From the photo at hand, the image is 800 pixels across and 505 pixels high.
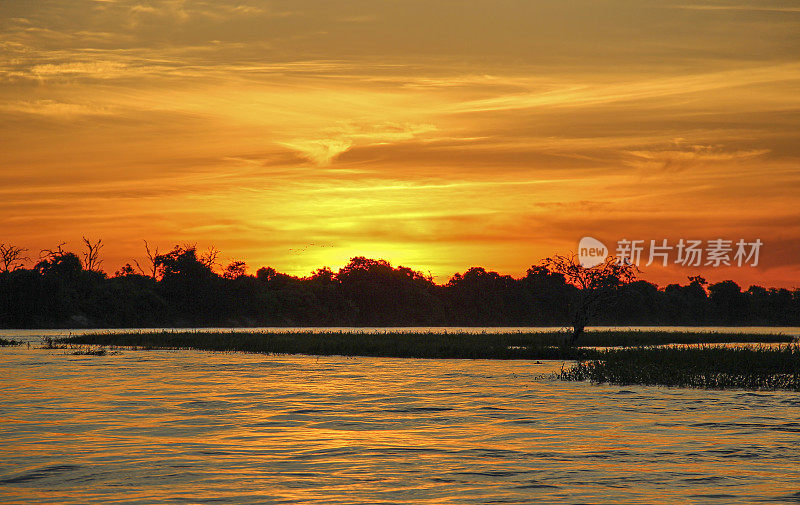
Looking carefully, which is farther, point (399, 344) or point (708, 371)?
point (399, 344)

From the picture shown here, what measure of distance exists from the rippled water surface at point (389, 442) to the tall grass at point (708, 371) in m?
2.13

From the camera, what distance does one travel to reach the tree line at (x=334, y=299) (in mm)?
116875

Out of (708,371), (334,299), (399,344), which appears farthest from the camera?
(334,299)

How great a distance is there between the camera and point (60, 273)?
117625mm

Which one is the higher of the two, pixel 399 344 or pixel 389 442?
pixel 399 344

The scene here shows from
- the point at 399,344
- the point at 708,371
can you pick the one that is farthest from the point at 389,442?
the point at 399,344

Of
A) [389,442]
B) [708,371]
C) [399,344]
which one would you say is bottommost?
[389,442]

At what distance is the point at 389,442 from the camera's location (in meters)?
21.2

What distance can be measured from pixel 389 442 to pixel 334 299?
433 feet

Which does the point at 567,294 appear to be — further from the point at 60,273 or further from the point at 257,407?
the point at 257,407

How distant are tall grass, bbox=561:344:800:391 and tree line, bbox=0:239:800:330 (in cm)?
5668

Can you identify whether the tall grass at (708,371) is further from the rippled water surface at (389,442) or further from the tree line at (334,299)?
the tree line at (334,299)

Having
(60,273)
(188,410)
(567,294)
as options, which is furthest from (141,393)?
(567,294)

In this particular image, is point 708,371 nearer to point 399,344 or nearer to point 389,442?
point 389,442
